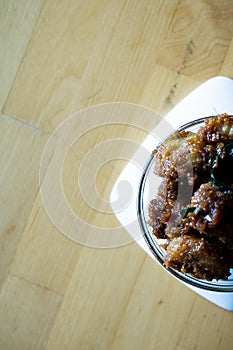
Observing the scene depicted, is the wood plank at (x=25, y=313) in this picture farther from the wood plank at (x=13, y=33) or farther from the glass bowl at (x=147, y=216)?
the wood plank at (x=13, y=33)

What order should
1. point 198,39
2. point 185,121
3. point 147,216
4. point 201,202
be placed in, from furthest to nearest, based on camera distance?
1. point 198,39
2. point 185,121
3. point 147,216
4. point 201,202

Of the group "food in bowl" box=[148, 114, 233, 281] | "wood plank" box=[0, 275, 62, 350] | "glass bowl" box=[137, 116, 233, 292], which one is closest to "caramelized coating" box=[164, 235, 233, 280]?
"food in bowl" box=[148, 114, 233, 281]

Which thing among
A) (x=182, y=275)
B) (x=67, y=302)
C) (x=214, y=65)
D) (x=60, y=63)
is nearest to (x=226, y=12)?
(x=214, y=65)

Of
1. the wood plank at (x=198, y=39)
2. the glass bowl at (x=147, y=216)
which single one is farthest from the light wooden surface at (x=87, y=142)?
the glass bowl at (x=147, y=216)

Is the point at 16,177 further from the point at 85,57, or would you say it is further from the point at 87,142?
the point at 85,57

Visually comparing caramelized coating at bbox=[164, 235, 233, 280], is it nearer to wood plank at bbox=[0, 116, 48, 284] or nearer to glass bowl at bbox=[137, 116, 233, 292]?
glass bowl at bbox=[137, 116, 233, 292]

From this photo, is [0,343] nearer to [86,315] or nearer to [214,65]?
[86,315]

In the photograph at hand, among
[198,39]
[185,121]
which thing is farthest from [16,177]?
[198,39]
